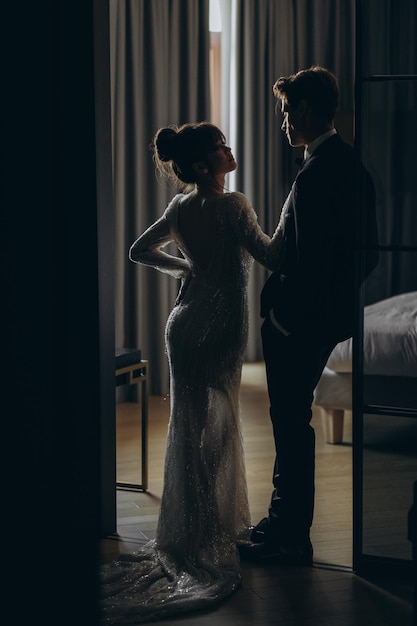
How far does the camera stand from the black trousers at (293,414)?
315cm

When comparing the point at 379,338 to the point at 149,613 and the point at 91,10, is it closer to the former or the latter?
the point at 149,613

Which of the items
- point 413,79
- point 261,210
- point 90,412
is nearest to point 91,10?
point 413,79

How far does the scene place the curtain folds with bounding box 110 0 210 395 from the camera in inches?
235

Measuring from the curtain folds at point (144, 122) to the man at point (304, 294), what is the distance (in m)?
2.94

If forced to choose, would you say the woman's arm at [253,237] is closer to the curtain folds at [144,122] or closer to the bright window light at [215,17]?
the curtain folds at [144,122]

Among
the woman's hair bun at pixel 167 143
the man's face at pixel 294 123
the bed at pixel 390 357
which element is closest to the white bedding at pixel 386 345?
the bed at pixel 390 357

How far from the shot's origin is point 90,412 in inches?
136

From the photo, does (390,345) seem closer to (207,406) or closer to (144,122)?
(207,406)

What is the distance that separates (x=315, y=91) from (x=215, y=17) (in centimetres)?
411

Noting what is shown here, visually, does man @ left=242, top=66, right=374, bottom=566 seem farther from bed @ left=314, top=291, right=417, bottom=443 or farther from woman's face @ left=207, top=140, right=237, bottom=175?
woman's face @ left=207, top=140, right=237, bottom=175

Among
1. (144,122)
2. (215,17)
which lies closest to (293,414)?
(144,122)

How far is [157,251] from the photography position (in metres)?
3.44

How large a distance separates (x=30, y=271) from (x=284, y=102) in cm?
107

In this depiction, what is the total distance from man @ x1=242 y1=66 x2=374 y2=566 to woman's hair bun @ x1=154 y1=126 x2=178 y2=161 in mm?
373
